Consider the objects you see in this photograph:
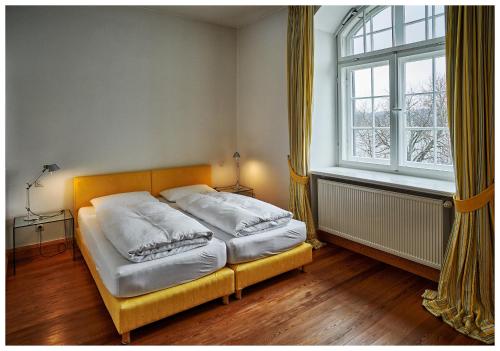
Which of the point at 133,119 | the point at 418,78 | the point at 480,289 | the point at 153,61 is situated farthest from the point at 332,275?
the point at 153,61

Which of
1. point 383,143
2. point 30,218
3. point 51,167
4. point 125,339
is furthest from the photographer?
point 383,143

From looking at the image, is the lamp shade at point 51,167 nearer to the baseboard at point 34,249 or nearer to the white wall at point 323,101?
the baseboard at point 34,249

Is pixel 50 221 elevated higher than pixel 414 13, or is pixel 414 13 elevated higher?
pixel 414 13

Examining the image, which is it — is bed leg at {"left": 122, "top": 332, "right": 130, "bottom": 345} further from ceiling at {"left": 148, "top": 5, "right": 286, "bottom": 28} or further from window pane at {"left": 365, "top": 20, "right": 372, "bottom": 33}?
window pane at {"left": 365, "top": 20, "right": 372, "bottom": 33}

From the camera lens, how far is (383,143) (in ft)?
11.3

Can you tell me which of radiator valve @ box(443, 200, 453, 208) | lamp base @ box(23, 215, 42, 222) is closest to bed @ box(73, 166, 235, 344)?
lamp base @ box(23, 215, 42, 222)

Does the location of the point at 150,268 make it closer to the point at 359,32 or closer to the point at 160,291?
the point at 160,291

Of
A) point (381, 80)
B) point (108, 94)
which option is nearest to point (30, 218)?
point (108, 94)

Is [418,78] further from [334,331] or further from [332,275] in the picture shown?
[334,331]

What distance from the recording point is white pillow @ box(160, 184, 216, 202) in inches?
147

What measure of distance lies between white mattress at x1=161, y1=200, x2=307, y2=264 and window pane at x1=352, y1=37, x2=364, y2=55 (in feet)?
6.05

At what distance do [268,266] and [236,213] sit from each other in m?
0.46

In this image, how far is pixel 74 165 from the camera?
3.54 meters

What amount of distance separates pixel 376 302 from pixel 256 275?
0.85 meters
